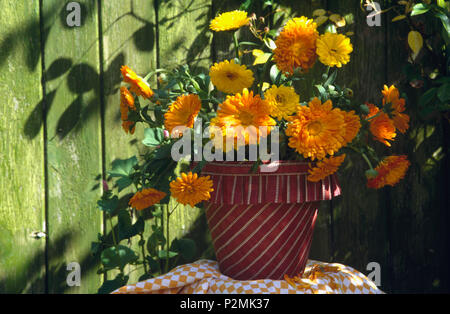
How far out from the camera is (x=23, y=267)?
1.34 metres

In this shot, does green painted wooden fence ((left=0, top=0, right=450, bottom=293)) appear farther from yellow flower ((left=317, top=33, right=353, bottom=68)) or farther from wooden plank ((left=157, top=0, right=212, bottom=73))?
yellow flower ((left=317, top=33, right=353, bottom=68))

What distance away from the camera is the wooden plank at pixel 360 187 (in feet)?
4.99

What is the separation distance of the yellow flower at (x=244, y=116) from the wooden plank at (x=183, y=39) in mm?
486

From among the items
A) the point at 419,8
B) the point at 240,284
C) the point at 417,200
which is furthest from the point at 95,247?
the point at 419,8

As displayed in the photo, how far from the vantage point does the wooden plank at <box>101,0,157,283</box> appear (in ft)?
4.52

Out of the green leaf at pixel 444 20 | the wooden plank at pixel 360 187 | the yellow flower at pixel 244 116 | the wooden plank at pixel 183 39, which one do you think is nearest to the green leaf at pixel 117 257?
the wooden plank at pixel 183 39

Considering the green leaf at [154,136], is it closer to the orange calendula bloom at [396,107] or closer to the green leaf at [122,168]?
the green leaf at [122,168]

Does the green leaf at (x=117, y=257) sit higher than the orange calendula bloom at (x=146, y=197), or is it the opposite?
the orange calendula bloom at (x=146, y=197)

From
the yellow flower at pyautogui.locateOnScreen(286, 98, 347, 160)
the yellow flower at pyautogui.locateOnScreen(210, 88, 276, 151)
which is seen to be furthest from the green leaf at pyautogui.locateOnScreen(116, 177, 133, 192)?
the yellow flower at pyautogui.locateOnScreen(286, 98, 347, 160)

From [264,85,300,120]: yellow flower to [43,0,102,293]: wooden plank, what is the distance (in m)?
0.58

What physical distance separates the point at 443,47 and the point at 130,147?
105 centimetres

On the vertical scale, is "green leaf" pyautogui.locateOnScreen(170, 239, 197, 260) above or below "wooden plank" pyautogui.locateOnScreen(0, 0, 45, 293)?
below

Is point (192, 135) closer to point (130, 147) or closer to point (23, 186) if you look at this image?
point (130, 147)

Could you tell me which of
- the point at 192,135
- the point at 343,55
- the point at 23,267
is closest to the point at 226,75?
the point at 192,135
